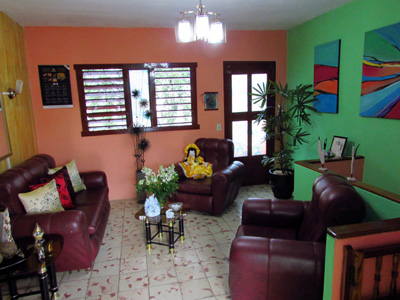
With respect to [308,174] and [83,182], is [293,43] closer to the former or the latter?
[308,174]

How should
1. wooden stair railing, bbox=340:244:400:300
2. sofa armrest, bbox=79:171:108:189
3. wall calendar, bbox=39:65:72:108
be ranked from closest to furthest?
wooden stair railing, bbox=340:244:400:300 → sofa armrest, bbox=79:171:108:189 → wall calendar, bbox=39:65:72:108

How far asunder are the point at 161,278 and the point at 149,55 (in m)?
3.18

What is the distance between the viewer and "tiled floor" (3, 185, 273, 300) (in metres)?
2.30

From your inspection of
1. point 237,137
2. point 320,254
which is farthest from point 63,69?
point 320,254

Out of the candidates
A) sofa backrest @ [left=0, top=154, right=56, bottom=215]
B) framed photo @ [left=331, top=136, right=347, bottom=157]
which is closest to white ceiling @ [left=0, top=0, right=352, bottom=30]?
framed photo @ [left=331, top=136, right=347, bottom=157]

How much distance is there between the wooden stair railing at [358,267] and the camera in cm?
146

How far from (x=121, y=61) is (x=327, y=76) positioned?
2935 mm

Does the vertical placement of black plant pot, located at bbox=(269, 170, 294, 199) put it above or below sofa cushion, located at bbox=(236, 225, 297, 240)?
below

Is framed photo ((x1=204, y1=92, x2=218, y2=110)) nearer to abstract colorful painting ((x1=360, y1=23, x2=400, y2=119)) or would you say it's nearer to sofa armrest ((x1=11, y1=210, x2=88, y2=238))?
abstract colorful painting ((x1=360, y1=23, x2=400, y2=119))

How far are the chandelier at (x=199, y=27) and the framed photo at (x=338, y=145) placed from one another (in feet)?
6.75

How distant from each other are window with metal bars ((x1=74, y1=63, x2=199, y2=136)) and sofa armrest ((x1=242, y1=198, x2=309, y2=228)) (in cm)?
236

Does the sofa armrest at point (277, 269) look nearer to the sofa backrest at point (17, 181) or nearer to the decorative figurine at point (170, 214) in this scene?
the decorative figurine at point (170, 214)

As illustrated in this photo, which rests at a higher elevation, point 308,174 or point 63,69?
point 63,69

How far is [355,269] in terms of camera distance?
4.81ft
